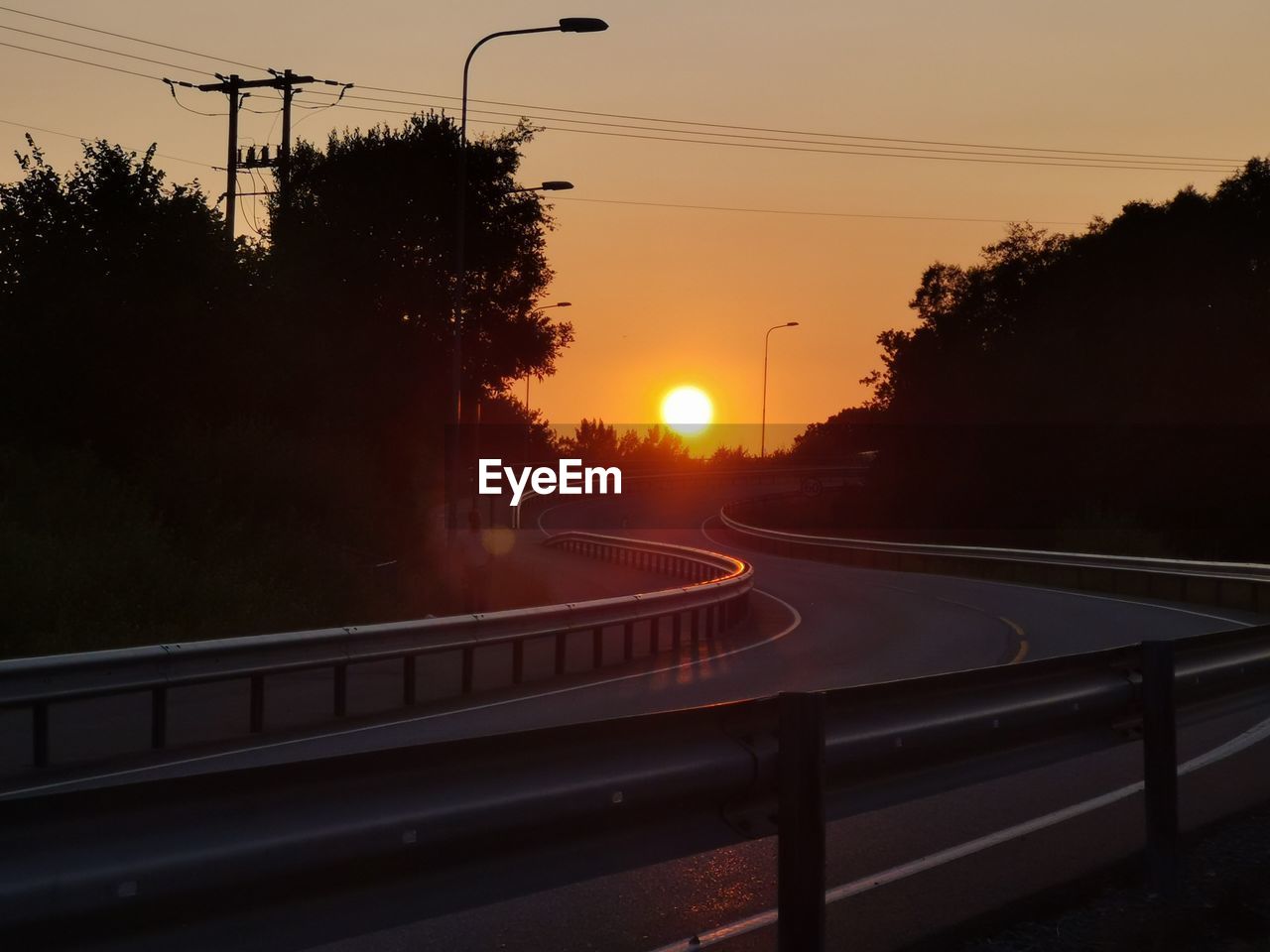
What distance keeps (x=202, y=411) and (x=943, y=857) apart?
2834 cm

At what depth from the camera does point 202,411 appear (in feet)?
108

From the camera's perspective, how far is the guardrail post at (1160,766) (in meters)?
6.11

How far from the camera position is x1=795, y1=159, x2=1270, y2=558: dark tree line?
6200 cm

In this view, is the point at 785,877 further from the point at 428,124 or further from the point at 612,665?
the point at 428,124

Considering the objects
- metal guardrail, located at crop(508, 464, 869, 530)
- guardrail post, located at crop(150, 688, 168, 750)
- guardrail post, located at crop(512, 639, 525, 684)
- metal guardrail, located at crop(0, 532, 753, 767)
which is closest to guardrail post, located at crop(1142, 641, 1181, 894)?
metal guardrail, located at crop(0, 532, 753, 767)

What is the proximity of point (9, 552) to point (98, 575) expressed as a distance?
51.7 inches

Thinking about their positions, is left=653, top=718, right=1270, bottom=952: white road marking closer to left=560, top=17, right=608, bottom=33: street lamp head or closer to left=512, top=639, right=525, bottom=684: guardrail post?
left=512, top=639, right=525, bottom=684: guardrail post

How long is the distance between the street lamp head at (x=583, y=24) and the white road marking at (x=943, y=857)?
74.6ft

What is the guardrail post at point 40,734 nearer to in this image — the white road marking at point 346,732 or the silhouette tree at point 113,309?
the white road marking at point 346,732

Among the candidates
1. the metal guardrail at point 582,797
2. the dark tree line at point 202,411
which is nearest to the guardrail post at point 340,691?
the dark tree line at point 202,411

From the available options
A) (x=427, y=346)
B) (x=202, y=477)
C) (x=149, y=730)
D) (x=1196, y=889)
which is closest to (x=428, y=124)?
(x=427, y=346)

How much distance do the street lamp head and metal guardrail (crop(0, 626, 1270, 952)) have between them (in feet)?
83.2

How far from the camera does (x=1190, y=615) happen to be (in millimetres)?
27203

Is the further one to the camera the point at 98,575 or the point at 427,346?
the point at 427,346
